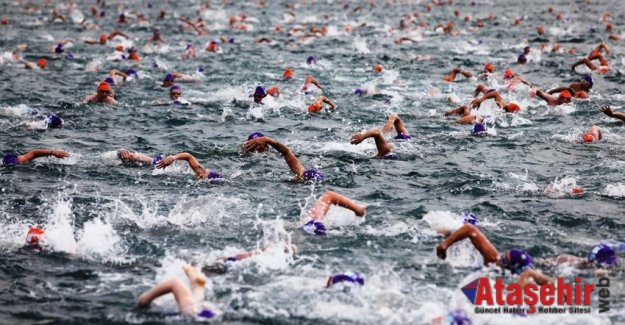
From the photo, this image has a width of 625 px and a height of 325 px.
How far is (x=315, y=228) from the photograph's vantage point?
8617 mm

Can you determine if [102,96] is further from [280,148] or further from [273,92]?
[280,148]

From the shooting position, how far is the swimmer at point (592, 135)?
1277cm

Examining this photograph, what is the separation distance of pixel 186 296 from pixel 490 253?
125 inches

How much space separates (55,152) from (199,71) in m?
8.67

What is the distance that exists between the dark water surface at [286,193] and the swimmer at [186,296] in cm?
16

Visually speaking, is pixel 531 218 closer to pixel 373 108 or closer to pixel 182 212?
pixel 182 212

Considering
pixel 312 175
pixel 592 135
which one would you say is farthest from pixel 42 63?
pixel 592 135

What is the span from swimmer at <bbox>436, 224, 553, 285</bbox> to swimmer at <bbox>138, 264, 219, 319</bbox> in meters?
2.53

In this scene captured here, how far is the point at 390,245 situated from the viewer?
8.42 m

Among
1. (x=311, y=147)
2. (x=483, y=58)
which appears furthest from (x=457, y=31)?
(x=311, y=147)

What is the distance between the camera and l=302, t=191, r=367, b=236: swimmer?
8.62m

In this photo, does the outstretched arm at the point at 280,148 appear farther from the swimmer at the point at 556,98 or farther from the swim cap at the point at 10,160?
the swimmer at the point at 556,98

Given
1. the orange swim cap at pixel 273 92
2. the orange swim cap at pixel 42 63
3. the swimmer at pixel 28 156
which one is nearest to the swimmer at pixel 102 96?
the orange swim cap at pixel 273 92

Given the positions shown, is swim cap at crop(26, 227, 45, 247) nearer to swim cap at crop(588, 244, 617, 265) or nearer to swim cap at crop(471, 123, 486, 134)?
swim cap at crop(588, 244, 617, 265)
